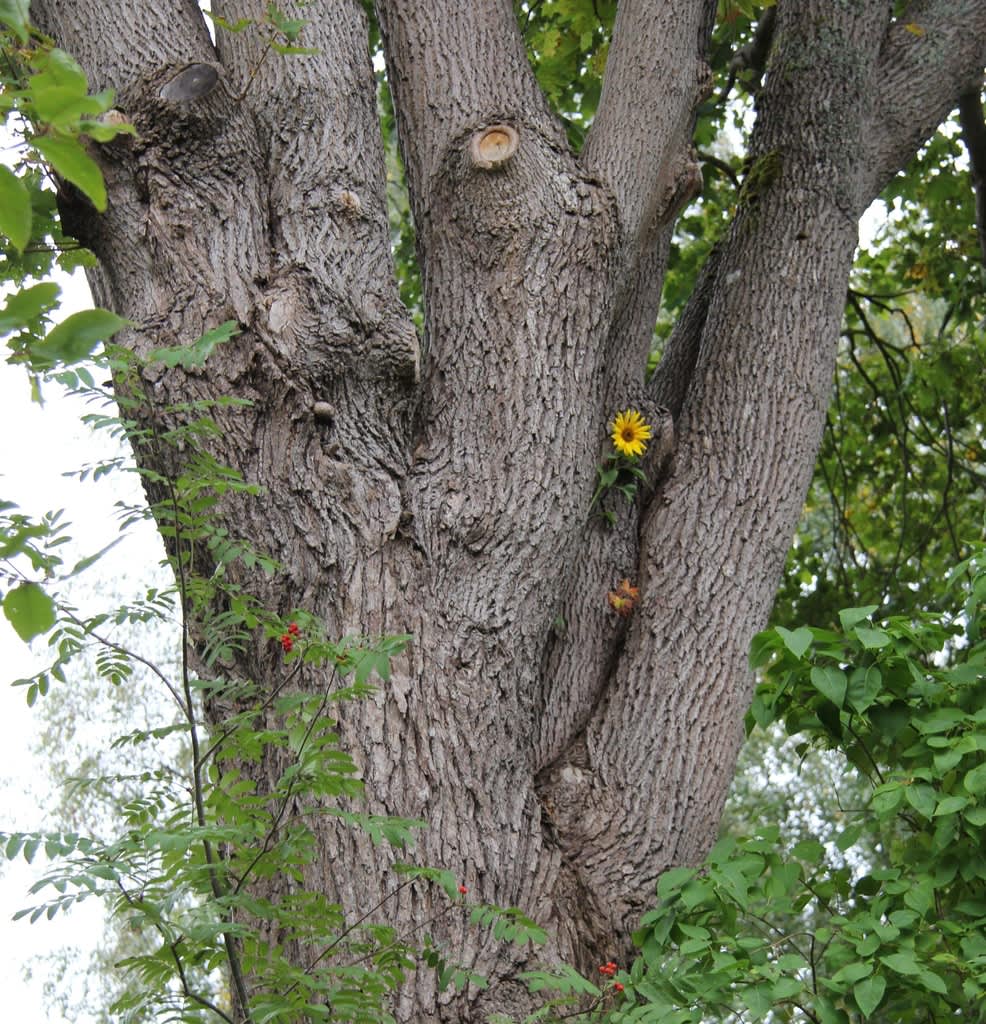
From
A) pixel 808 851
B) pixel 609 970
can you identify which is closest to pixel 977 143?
pixel 808 851

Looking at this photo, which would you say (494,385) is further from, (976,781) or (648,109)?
→ (976,781)

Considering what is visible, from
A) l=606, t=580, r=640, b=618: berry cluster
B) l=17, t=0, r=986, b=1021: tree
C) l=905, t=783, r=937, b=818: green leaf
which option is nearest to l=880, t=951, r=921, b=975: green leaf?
l=905, t=783, r=937, b=818: green leaf

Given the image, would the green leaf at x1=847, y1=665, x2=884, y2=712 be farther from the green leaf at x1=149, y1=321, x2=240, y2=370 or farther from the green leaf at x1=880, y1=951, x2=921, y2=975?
the green leaf at x1=149, y1=321, x2=240, y2=370

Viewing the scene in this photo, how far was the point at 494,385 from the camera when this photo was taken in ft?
10.1

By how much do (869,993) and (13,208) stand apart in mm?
1875

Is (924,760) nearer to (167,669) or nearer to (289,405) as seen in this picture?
(289,405)

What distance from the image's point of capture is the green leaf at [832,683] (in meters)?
2.26

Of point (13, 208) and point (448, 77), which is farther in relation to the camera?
point (448, 77)

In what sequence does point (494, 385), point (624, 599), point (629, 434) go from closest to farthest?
point (494, 385) < point (624, 599) < point (629, 434)

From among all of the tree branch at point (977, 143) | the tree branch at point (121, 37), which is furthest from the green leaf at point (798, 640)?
the tree branch at point (977, 143)

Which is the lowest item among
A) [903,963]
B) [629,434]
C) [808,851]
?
[903,963]

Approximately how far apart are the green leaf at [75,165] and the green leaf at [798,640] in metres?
1.62

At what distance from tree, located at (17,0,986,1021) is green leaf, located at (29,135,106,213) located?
1864 millimetres

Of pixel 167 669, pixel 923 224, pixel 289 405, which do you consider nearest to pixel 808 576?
pixel 923 224
